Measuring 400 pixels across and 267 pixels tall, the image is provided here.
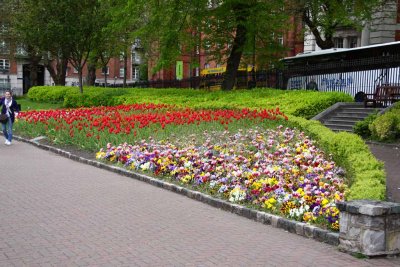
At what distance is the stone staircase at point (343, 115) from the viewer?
18594 millimetres

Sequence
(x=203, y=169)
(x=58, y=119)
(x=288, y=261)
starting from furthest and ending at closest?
(x=58, y=119)
(x=203, y=169)
(x=288, y=261)

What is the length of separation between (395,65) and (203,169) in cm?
1520

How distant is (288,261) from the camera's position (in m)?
5.56

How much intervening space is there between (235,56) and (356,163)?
66.4 feet

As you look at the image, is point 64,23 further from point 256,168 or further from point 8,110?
point 256,168

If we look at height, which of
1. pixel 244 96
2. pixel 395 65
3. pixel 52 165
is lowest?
pixel 52 165

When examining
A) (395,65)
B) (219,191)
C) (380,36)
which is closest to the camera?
(219,191)

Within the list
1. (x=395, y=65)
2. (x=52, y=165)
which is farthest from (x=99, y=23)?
(x=52, y=165)

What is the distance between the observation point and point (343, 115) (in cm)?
1959

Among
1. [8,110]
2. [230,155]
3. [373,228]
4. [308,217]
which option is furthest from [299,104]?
[373,228]

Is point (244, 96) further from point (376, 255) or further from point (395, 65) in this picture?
point (376, 255)

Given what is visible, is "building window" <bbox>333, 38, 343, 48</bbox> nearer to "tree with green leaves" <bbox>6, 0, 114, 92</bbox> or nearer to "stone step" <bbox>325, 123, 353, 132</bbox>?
"tree with green leaves" <bbox>6, 0, 114, 92</bbox>

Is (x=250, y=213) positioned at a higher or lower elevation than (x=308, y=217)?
lower

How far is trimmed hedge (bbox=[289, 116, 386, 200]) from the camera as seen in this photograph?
7.00m
